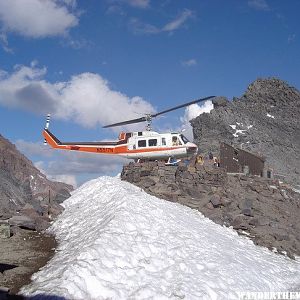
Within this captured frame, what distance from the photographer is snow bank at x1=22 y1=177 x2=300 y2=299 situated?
1018 centimetres

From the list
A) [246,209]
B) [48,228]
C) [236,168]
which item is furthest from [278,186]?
[48,228]

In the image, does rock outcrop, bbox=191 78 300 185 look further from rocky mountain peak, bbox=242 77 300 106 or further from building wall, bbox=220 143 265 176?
building wall, bbox=220 143 265 176

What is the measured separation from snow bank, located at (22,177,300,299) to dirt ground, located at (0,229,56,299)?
1.15 feet

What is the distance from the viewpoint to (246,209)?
21.1 metres

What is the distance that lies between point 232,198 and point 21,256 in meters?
13.3

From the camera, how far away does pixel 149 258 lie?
1223 centimetres

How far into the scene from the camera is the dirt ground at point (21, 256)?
10.2 metres

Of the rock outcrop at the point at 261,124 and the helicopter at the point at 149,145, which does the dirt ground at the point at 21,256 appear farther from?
the rock outcrop at the point at 261,124

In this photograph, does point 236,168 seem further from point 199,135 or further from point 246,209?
point 199,135

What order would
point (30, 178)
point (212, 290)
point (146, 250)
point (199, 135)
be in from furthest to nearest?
point (199, 135)
point (30, 178)
point (146, 250)
point (212, 290)

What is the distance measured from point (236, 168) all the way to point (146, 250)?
1964 cm

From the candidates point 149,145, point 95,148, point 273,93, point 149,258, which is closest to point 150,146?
point 149,145

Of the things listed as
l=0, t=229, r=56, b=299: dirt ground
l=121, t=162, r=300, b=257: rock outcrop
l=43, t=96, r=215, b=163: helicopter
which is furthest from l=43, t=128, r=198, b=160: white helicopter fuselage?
l=0, t=229, r=56, b=299: dirt ground

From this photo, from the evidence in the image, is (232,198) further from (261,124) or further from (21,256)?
(261,124)
